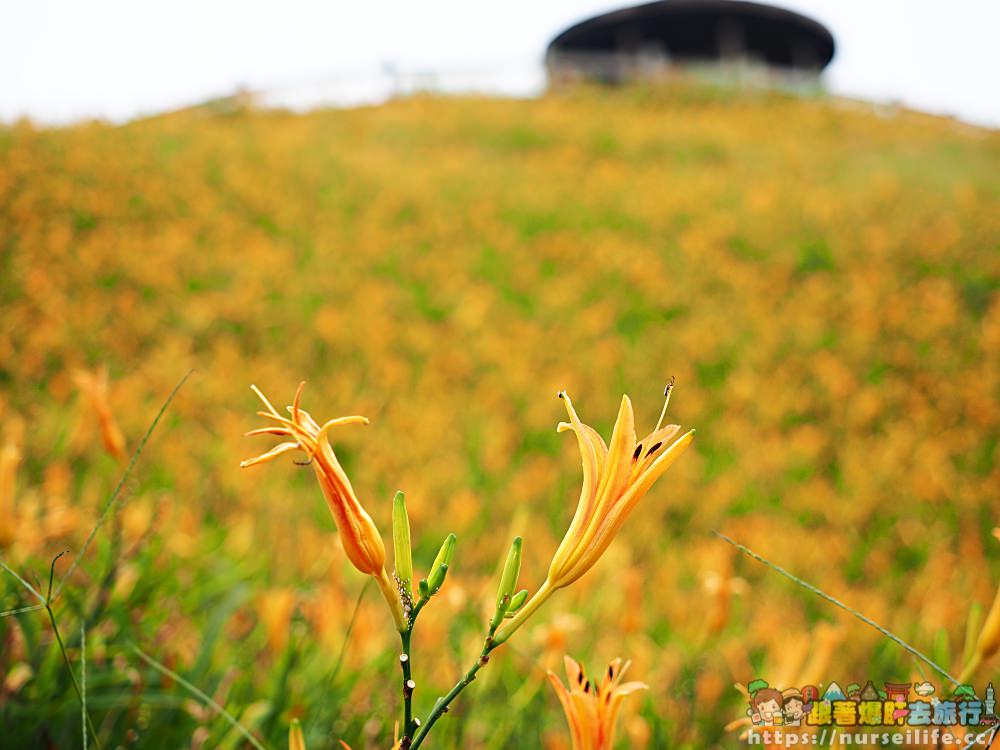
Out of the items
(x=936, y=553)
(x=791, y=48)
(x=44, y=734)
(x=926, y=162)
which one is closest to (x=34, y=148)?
(x=44, y=734)

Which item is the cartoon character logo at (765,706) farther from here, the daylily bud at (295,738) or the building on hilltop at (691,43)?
the building on hilltop at (691,43)

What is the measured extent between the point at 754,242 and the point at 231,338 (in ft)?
15.2

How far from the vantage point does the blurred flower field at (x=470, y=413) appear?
44.6 inches

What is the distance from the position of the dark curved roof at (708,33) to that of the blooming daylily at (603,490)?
19.1 metres

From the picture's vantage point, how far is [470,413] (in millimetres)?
3326

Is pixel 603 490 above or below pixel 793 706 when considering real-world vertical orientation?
above

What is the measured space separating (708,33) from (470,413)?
60.9ft

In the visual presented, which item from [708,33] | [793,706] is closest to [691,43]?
[708,33]

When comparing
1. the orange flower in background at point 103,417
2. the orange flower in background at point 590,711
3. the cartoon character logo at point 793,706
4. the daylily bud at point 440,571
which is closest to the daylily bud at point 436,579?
the daylily bud at point 440,571

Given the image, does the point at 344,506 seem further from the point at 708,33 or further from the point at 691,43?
the point at 691,43

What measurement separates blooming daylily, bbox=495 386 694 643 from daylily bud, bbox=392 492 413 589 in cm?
7

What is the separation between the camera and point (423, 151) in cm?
844

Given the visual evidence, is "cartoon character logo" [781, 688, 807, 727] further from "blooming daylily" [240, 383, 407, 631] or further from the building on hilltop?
the building on hilltop

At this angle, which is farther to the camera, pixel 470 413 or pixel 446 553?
pixel 470 413
